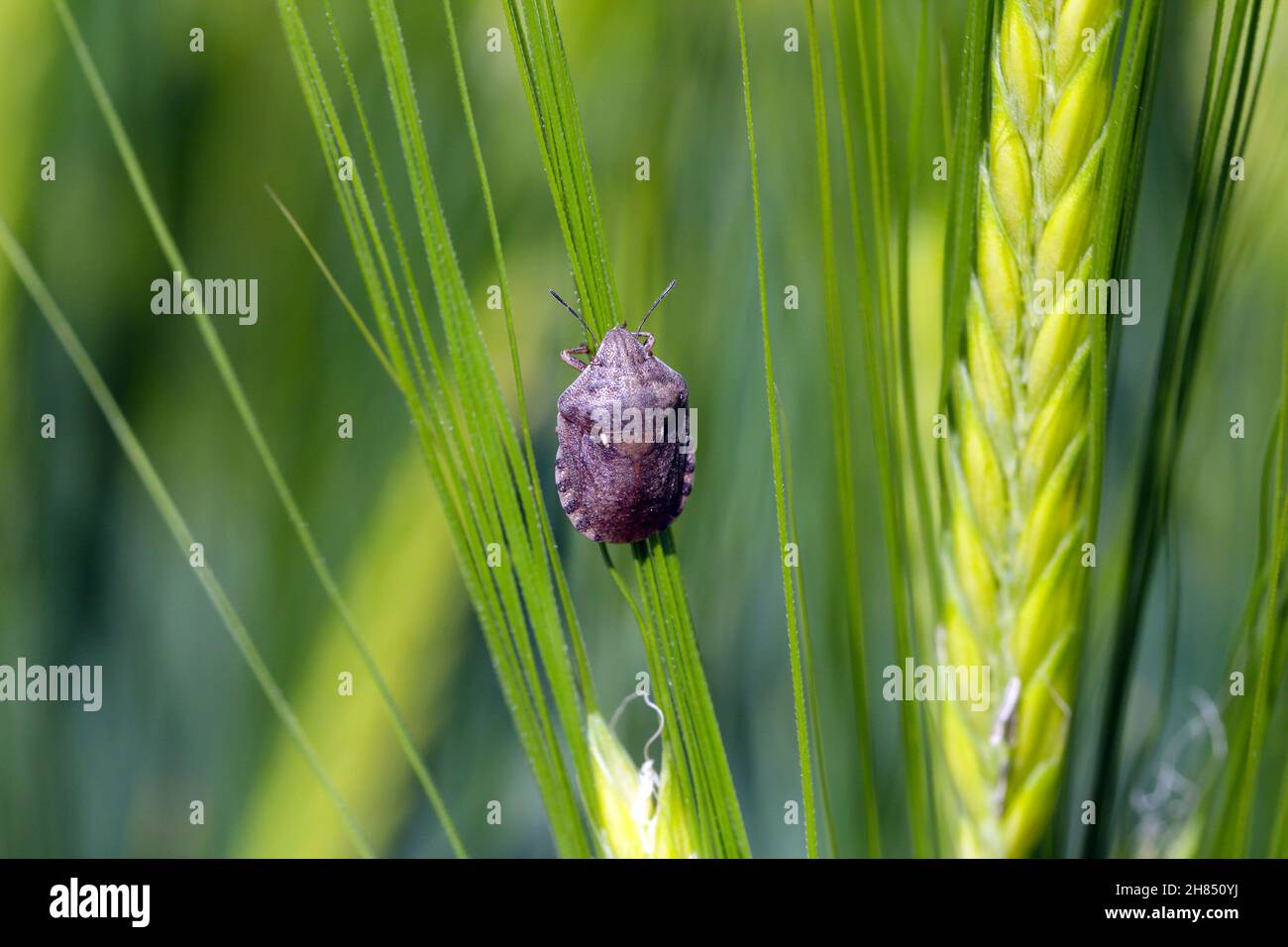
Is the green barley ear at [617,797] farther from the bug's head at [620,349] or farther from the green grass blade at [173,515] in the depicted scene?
the bug's head at [620,349]

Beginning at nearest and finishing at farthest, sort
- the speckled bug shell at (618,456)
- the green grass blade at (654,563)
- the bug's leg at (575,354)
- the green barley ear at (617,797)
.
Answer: the green grass blade at (654,563)
the green barley ear at (617,797)
the speckled bug shell at (618,456)
the bug's leg at (575,354)

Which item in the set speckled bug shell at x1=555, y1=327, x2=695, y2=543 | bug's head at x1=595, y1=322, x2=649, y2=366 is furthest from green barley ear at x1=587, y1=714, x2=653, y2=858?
bug's head at x1=595, y1=322, x2=649, y2=366

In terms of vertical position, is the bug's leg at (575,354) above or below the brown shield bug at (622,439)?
above

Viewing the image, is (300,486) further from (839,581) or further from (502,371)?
(839,581)

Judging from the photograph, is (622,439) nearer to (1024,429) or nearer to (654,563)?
(654,563)

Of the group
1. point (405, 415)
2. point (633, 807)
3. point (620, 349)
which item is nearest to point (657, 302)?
point (620, 349)

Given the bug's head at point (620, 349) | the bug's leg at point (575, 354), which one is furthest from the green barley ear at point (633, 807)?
the bug's leg at point (575, 354)
